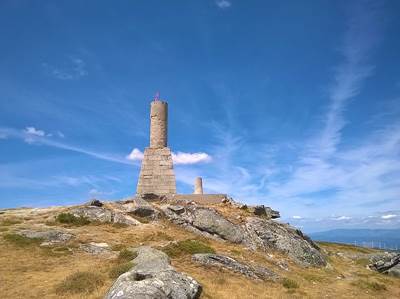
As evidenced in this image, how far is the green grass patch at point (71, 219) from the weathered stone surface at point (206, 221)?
6.75 m

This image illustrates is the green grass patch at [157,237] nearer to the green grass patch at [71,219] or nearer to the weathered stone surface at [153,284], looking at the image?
the green grass patch at [71,219]

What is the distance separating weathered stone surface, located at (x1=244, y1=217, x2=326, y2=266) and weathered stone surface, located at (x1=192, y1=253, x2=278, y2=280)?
7619 mm

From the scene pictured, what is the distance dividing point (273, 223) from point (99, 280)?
851 inches

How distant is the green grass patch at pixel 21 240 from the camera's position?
25.1 meters

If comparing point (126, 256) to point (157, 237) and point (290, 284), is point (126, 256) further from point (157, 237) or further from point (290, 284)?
point (290, 284)

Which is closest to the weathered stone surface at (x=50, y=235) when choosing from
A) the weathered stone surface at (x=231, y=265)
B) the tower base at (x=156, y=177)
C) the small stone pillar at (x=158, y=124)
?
the weathered stone surface at (x=231, y=265)

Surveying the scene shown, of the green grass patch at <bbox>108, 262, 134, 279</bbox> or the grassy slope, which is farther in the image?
the green grass patch at <bbox>108, 262, 134, 279</bbox>

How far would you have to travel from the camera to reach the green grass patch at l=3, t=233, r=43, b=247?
990 inches

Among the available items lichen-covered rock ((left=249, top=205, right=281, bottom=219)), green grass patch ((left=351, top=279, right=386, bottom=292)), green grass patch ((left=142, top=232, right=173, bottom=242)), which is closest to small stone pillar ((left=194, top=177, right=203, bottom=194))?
lichen-covered rock ((left=249, top=205, right=281, bottom=219))

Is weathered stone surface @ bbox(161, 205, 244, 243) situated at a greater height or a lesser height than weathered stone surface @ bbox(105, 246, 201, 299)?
greater

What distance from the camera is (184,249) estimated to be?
2530cm

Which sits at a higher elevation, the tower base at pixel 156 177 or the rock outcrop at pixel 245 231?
the tower base at pixel 156 177

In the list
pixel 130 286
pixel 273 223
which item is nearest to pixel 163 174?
pixel 273 223

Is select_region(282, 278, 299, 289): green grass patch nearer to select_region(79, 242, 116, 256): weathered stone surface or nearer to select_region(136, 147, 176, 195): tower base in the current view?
select_region(79, 242, 116, 256): weathered stone surface
